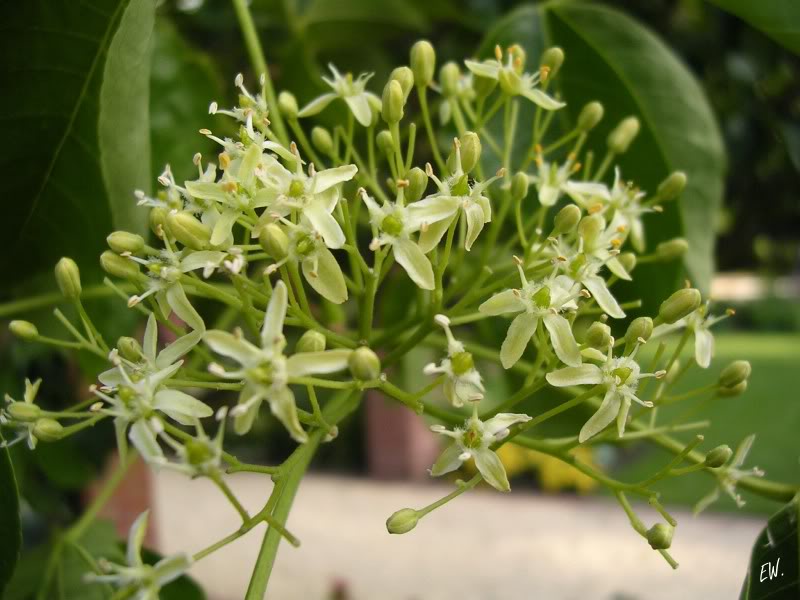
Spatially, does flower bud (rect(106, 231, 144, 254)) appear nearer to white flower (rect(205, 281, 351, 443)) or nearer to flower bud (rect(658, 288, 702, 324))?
white flower (rect(205, 281, 351, 443))

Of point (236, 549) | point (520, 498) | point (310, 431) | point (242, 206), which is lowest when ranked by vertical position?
point (520, 498)

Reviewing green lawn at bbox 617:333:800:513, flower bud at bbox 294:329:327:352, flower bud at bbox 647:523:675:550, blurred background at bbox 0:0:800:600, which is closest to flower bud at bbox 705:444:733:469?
flower bud at bbox 647:523:675:550

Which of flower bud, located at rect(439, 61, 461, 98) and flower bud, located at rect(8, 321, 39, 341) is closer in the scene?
flower bud, located at rect(8, 321, 39, 341)

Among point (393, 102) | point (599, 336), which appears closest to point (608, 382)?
point (599, 336)

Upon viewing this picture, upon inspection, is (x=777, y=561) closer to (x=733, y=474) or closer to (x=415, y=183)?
(x=733, y=474)

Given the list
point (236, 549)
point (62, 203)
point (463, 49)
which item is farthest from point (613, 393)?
point (236, 549)

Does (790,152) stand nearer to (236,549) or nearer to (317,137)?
(317,137)

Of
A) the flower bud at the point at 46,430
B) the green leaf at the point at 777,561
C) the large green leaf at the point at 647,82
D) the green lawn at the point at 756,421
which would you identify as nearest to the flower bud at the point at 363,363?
the flower bud at the point at 46,430
